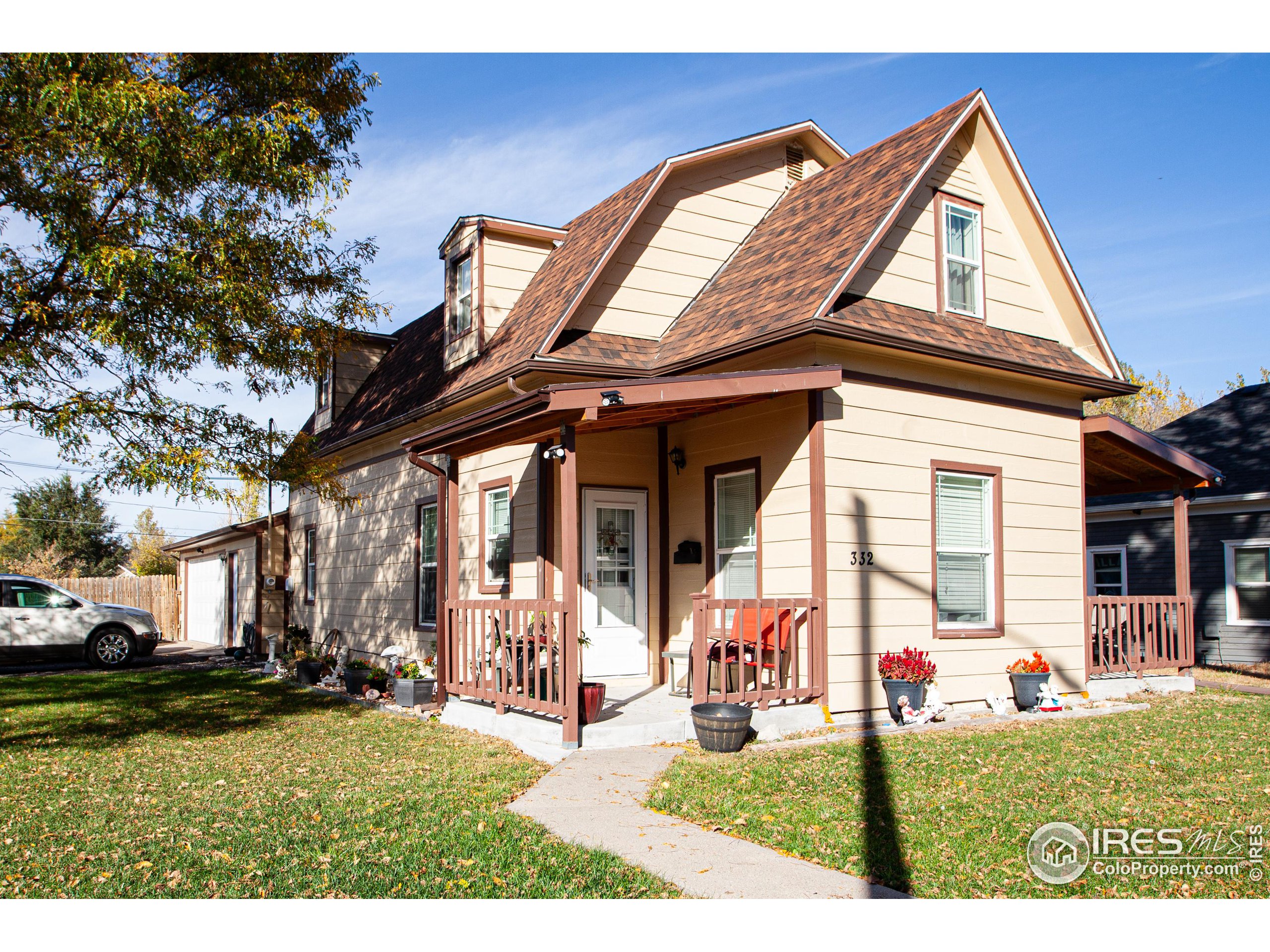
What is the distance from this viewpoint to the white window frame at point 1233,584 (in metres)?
16.6

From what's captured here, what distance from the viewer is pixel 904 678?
9.11 m

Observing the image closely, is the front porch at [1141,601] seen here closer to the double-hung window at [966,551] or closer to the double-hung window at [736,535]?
the double-hung window at [966,551]

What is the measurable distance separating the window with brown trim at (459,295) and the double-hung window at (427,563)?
8.42 feet

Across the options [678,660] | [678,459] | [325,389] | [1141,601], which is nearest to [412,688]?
[678,660]

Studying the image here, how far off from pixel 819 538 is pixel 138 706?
8.66m

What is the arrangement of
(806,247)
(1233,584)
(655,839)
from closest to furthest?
(655,839) → (806,247) → (1233,584)

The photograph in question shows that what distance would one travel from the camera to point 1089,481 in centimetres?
1428

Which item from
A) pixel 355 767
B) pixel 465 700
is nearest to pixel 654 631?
pixel 465 700

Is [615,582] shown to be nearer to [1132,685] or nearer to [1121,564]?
[1132,685]

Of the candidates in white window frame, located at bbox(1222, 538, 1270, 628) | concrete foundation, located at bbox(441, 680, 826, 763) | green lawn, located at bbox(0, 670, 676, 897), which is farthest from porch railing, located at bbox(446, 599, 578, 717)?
white window frame, located at bbox(1222, 538, 1270, 628)

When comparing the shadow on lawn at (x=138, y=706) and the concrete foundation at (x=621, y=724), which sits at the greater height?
the concrete foundation at (x=621, y=724)

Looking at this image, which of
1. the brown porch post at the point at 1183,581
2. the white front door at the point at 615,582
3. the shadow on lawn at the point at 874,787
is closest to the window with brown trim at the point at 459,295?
the white front door at the point at 615,582

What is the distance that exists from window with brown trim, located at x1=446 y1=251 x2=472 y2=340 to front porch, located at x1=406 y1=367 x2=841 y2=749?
2154 millimetres
